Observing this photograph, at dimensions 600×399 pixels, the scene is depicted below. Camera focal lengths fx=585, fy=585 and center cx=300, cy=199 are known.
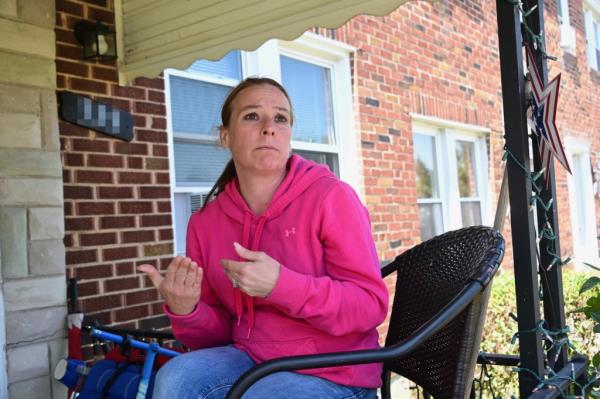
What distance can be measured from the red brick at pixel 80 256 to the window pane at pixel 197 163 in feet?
2.54

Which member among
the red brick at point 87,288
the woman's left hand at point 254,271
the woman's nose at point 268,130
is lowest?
the red brick at point 87,288

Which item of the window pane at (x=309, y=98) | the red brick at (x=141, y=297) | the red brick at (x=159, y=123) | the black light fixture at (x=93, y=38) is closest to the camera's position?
the black light fixture at (x=93, y=38)

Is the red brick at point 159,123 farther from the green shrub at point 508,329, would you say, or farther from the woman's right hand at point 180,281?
the green shrub at point 508,329

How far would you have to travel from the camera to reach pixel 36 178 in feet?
9.09

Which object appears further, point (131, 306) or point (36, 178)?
point (131, 306)

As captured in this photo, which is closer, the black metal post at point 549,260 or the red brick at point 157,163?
the black metal post at point 549,260

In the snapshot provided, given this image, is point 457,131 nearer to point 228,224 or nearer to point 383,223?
point 383,223

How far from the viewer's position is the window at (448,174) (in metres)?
6.16

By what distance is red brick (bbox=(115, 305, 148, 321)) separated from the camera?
10.1 feet

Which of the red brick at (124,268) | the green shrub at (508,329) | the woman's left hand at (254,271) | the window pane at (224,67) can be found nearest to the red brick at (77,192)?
the red brick at (124,268)

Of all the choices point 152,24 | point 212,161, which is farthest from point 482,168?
point 152,24

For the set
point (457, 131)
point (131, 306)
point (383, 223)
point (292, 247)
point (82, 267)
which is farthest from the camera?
point (457, 131)

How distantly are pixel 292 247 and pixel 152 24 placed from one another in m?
1.87

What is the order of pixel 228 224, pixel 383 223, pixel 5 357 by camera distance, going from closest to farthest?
1. pixel 228 224
2. pixel 5 357
3. pixel 383 223
